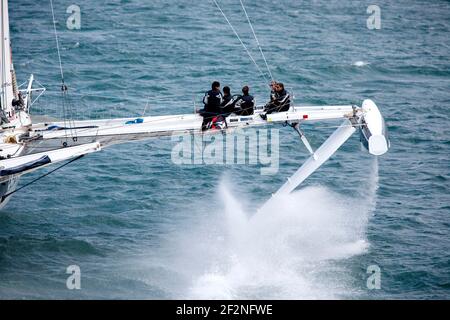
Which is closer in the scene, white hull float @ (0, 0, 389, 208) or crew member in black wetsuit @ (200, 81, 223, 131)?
white hull float @ (0, 0, 389, 208)

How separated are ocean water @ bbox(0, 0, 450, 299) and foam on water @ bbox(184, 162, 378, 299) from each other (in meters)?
0.07

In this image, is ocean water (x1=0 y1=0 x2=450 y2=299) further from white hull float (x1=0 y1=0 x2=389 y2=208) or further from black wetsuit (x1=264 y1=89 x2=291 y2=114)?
black wetsuit (x1=264 y1=89 x2=291 y2=114)

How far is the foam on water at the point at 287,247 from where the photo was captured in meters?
31.2

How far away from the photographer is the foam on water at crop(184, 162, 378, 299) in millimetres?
31219

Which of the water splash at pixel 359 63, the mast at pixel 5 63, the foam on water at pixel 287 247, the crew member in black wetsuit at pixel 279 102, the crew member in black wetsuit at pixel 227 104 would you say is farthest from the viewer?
the water splash at pixel 359 63

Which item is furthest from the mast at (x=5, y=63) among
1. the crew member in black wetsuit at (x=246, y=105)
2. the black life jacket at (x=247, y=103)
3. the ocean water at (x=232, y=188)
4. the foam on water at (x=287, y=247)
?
the foam on water at (x=287, y=247)

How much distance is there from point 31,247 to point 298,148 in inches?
575

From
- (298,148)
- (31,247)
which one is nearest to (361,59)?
(298,148)

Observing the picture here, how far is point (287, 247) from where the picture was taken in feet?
112

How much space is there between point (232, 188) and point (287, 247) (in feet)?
19.9

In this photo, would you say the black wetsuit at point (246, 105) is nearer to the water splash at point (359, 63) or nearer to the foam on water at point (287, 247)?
the foam on water at point (287, 247)

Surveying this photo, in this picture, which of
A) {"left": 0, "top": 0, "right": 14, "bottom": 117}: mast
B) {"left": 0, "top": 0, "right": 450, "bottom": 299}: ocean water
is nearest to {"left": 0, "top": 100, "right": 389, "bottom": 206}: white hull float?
{"left": 0, "top": 0, "right": 14, "bottom": 117}: mast

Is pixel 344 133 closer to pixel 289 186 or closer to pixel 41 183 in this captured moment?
pixel 289 186

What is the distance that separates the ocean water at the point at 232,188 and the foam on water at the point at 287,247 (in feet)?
0.23
